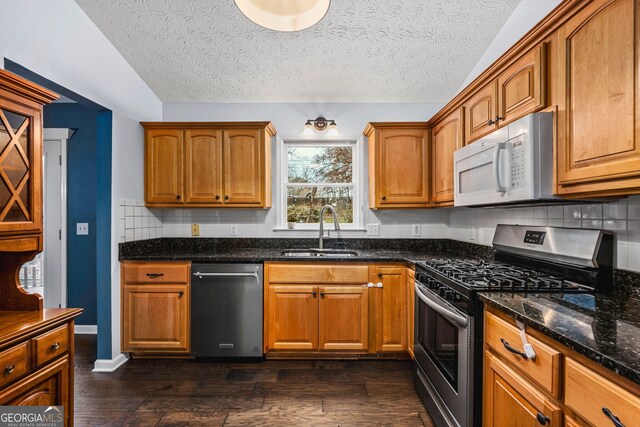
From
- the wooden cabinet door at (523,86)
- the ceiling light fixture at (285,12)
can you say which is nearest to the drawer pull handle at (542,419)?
the wooden cabinet door at (523,86)

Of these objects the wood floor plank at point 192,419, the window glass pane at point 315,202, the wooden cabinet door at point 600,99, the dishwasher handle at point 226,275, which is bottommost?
the wood floor plank at point 192,419

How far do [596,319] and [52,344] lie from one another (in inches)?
86.9

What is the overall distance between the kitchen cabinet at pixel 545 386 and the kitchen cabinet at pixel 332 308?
47.5 inches

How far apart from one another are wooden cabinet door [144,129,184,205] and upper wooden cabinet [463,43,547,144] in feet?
8.12

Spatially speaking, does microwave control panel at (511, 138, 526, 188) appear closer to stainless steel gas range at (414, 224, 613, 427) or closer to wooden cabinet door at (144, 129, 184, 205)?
stainless steel gas range at (414, 224, 613, 427)

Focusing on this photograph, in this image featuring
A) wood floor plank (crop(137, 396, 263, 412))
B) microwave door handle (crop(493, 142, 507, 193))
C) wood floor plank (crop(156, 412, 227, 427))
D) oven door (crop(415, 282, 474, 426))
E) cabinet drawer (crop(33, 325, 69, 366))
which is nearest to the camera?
cabinet drawer (crop(33, 325, 69, 366))

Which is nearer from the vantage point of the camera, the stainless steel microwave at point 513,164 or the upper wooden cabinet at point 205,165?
the stainless steel microwave at point 513,164

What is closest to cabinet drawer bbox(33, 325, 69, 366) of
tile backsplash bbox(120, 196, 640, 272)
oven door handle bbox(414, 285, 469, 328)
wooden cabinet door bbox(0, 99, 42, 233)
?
wooden cabinet door bbox(0, 99, 42, 233)

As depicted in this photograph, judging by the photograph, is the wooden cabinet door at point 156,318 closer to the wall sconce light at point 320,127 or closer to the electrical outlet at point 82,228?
the electrical outlet at point 82,228

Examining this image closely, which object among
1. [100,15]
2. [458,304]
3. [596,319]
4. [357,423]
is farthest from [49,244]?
[596,319]

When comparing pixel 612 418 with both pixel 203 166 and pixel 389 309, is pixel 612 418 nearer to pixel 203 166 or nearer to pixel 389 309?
pixel 389 309

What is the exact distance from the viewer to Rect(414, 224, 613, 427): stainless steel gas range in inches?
58.1

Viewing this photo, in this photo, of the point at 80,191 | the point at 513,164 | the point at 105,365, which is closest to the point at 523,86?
the point at 513,164

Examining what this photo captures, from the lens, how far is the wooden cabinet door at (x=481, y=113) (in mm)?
1931
